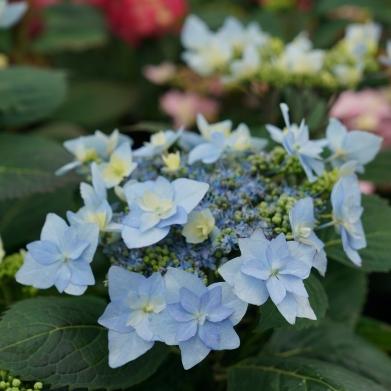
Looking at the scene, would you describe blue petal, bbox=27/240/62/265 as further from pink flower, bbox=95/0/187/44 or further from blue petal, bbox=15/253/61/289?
pink flower, bbox=95/0/187/44

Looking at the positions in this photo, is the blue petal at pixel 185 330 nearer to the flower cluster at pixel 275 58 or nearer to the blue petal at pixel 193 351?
the blue petal at pixel 193 351

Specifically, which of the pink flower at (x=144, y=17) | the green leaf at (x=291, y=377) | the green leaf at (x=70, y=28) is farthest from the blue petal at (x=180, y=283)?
the pink flower at (x=144, y=17)

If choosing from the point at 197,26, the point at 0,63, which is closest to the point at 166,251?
the point at 197,26

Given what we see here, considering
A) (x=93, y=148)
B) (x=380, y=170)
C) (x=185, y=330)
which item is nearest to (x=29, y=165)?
(x=93, y=148)

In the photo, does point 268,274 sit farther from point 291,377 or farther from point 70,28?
point 70,28

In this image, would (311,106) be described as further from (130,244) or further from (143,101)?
(143,101)

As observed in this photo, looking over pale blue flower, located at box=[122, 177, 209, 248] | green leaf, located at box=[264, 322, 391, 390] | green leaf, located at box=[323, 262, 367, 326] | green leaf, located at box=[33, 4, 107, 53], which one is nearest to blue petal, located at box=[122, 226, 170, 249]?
pale blue flower, located at box=[122, 177, 209, 248]
